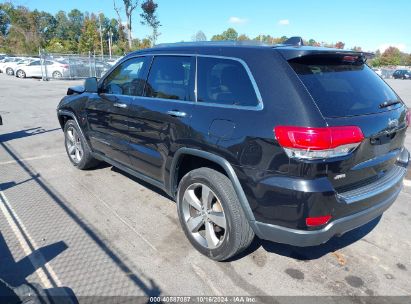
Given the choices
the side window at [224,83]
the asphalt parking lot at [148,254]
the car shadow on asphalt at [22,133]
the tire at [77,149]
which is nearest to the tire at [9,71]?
the car shadow on asphalt at [22,133]

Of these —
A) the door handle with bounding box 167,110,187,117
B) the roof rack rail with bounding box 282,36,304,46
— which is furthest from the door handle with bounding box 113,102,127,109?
the roof rack rail with bounding box 282,36,304,46

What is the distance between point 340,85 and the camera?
2.83m

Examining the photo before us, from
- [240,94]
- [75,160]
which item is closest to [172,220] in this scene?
[240,94]

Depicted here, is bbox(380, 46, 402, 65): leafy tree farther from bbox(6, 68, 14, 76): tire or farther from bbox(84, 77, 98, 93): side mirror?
bbox(84, 77, 98, 93): side mirror

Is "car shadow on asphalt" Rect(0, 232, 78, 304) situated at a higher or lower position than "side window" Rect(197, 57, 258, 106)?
lower

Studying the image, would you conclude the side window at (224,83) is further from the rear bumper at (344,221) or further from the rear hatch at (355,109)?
the rear bumper at (344,221)

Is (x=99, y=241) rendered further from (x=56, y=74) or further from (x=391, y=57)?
(x=391, y=57)

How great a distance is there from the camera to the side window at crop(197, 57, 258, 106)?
284 cm

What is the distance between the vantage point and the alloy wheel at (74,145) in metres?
5.47

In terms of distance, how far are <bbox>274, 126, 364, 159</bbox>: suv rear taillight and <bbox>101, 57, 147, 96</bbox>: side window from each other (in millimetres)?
2051

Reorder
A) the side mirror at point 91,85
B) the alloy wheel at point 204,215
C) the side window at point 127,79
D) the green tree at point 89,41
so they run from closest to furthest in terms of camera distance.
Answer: the alloy wheel at point 204,215 < the side window at point 127,79 < the side mirror at point 91,85 < the green tree at point 89,41

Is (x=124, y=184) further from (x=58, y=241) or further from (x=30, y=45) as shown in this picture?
(x=30, y=45)

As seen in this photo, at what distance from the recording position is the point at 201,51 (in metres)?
3.31

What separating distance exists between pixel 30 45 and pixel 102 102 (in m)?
56.4
